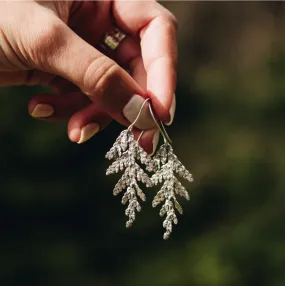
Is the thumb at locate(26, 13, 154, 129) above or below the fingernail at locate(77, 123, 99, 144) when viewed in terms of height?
above

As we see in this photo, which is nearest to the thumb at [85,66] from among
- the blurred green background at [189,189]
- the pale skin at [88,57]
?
the pale skin at [88,57]

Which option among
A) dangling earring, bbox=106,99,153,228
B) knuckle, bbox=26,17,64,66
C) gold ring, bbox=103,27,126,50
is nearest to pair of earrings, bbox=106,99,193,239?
dangling earring, bbox=106,99,153,228

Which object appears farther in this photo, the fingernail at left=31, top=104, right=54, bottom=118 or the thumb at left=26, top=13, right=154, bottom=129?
the fingernail at left=31, top=104, right=54, bottom=118

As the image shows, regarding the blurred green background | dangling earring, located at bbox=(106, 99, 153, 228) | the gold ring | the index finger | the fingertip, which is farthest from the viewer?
the blurred green background

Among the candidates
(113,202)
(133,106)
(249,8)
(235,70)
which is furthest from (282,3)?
(133,106)

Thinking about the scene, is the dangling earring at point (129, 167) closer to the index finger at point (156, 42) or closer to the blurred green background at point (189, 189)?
the index finger at point (156, 42)

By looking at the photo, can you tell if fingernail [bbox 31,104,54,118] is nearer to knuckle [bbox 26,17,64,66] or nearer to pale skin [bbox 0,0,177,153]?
pale skin [bbox 0,0,177,153]

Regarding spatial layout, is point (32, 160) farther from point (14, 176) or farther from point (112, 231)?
point (112, 231)

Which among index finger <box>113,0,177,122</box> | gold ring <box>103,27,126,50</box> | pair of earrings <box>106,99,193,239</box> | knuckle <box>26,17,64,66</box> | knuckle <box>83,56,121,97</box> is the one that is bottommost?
gold ring <box>103,27,126,50</box>
